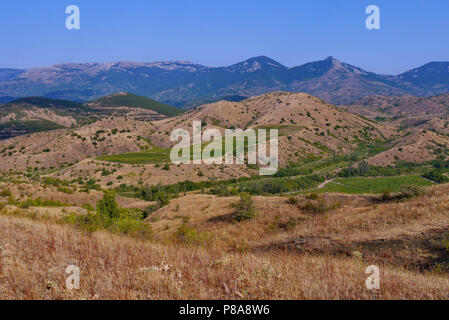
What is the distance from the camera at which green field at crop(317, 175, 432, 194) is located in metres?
103

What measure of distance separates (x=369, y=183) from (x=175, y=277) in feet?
391

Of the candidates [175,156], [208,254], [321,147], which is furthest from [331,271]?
[321,147]

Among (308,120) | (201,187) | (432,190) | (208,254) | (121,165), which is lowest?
(201,187)

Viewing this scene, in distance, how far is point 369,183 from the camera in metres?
110

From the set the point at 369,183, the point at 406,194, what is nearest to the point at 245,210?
the point at 406,194

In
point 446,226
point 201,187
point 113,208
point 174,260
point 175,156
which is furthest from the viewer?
point 175,156

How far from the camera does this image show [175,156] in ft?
406

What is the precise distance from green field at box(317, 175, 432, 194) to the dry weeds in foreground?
337ft

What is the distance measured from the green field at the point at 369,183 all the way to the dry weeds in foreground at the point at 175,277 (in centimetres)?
10277

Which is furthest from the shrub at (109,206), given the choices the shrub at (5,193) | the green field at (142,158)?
the green field at (142,158)

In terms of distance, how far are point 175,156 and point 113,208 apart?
88.8 meters

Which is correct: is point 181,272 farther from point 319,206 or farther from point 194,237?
point 319,206

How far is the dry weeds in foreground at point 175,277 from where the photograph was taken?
17.1ft
